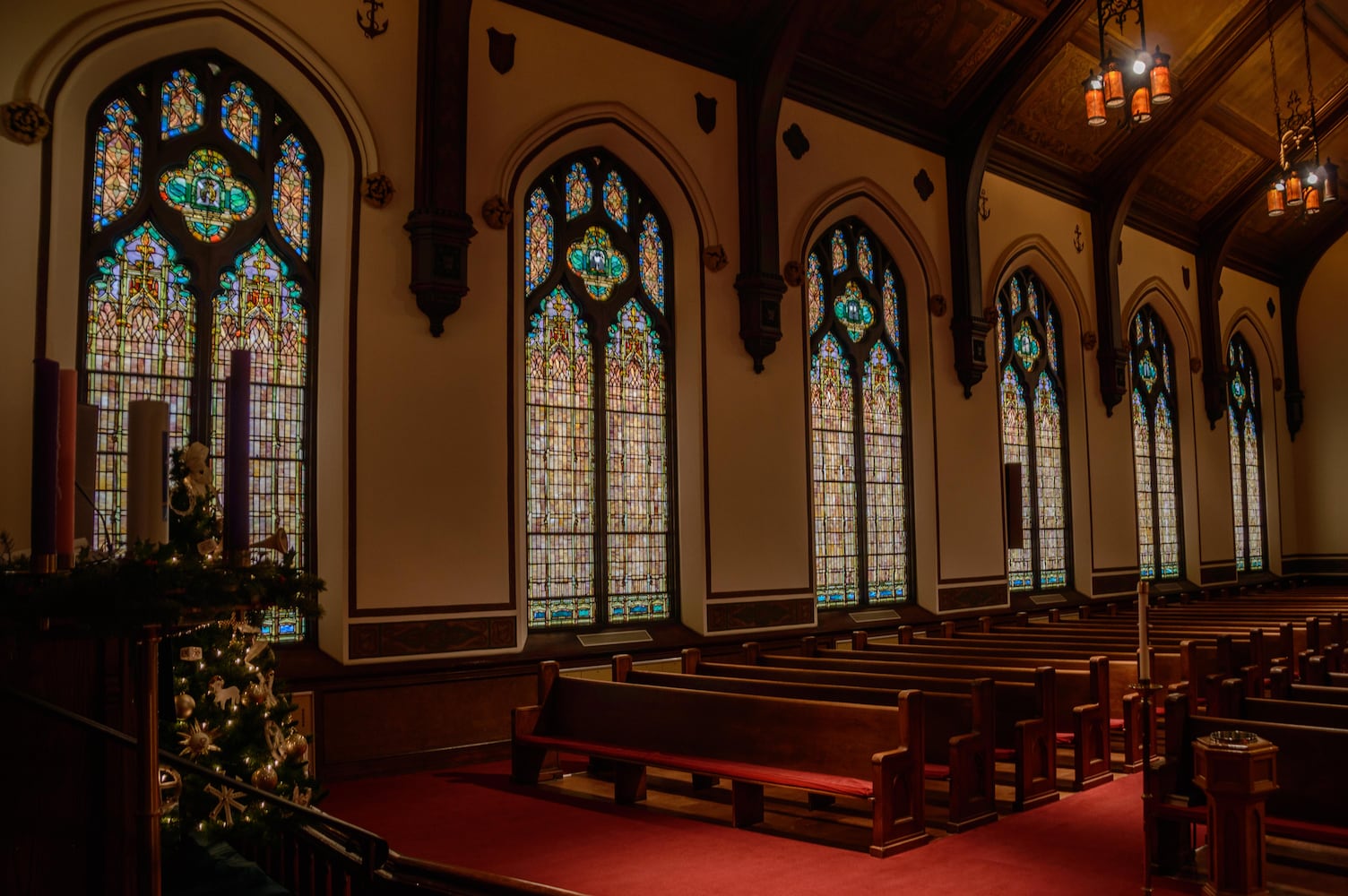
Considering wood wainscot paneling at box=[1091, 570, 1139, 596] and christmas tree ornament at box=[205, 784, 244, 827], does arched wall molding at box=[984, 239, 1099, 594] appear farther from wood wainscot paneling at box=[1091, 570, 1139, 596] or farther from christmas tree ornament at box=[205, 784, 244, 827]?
christmas tree ornament at box=[205, 784, 244, 827]

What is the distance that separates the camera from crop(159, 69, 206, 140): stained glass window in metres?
7.72

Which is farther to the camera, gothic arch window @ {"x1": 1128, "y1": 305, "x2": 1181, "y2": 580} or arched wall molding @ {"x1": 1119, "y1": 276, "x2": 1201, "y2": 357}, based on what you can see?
gothic arch window @ {"x1": 1128, "y1": 305, "x2": 1181, "y2": 580}

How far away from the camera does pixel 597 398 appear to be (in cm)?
982

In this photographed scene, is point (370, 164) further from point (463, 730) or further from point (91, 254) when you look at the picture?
point (463, 730)

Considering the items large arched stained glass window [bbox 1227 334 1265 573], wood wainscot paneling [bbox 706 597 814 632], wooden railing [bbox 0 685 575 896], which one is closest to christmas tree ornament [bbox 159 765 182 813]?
wooden railing [bbox 0 685 575 896]

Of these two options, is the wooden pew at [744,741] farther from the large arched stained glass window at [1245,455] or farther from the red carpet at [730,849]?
the large arched stained glass window at [1245,455]

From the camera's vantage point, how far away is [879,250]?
494 inches

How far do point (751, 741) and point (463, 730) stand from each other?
288 centimetres

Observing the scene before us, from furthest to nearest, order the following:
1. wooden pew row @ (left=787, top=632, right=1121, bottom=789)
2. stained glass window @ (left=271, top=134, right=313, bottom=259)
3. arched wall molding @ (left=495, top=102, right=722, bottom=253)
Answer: arched wall molding @ (left=495, top=102, right=722, bottom=253) → stained glass window @ (left=271, top=134, right=313, bottom=259) → wooden pew row @ (left=787, top=632, right=1121, bottom=789)

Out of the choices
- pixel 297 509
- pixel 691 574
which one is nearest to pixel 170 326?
pixel 297 509

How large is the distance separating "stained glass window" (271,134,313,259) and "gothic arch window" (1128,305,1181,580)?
1255 cm

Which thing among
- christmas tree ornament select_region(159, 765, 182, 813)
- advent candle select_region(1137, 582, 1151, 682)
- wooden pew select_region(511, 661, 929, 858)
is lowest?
wooden pew select_region(511, 661, 929, 858)

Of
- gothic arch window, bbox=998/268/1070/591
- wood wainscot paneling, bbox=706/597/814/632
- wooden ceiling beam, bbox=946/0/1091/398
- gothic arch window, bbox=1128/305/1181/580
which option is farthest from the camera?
gothic arch window, bbox=1128/305/1181/580

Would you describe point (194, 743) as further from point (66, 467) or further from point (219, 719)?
point (66, 467)
